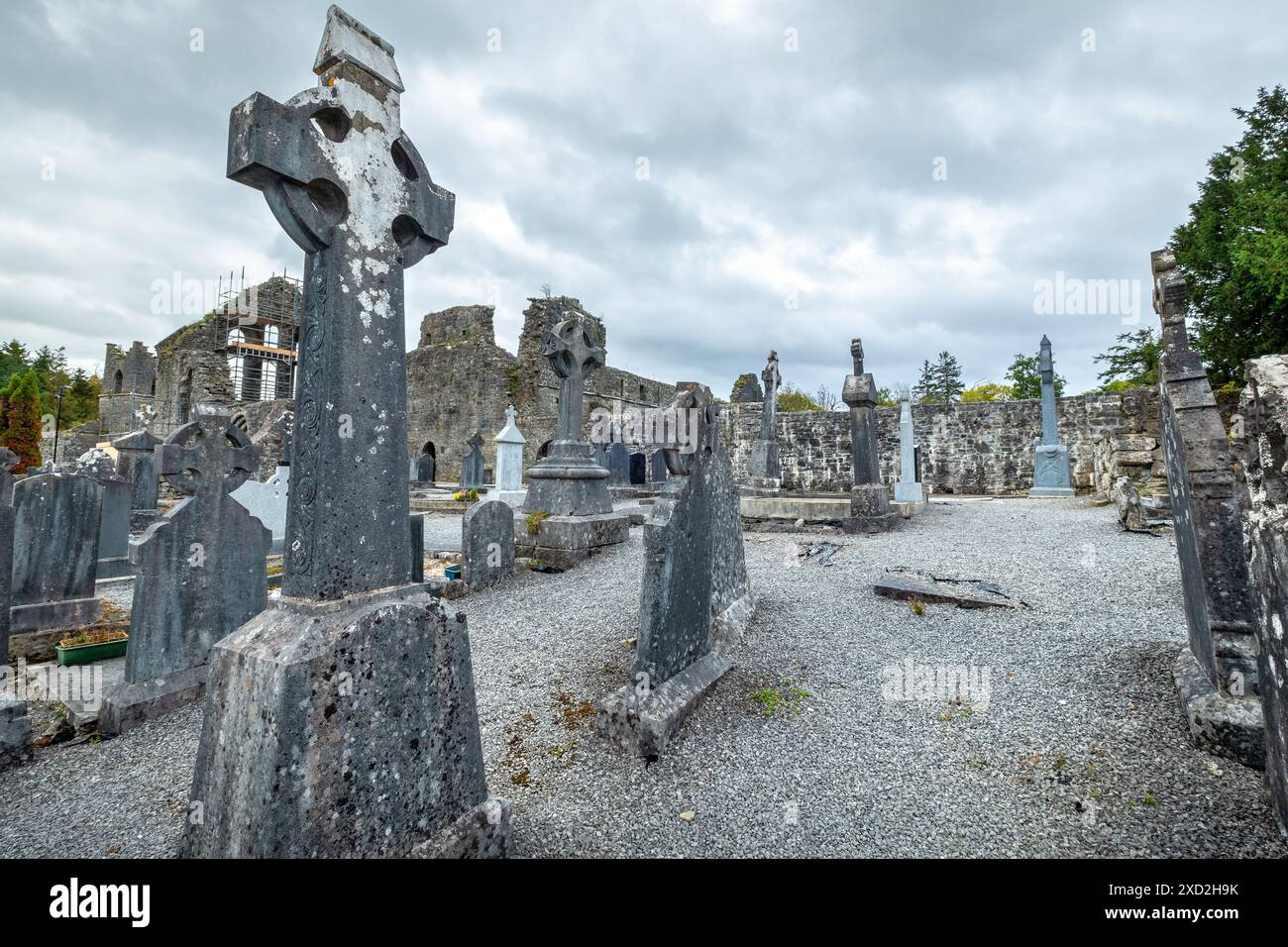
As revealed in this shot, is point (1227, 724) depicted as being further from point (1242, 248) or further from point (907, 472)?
point (1242, 248)

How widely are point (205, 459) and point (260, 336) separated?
3189 centimetres

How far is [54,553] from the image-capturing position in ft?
16.1

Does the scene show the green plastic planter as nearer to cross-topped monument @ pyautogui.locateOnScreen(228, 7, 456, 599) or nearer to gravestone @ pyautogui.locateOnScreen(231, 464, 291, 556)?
cross-topped monument @ pyautogui.locateOnScreen(228, 7, 456, 599)

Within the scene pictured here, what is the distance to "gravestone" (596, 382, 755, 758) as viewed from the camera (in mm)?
2867

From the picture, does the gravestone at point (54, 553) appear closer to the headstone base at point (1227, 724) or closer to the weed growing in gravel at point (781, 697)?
the weed growing in gravel at point (781, 697)

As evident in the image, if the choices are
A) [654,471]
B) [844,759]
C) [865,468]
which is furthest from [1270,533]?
[654,471]

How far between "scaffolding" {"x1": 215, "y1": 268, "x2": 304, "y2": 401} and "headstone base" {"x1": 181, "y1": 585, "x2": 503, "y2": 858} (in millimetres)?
31576

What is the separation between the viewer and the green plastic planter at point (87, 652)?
4133mm

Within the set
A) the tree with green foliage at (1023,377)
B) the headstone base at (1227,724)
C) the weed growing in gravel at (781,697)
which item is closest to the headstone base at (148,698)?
the weed growing in gravel at (781,697)

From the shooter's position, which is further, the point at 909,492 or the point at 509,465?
the point at 509,465

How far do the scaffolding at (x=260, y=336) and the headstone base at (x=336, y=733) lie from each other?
104ft

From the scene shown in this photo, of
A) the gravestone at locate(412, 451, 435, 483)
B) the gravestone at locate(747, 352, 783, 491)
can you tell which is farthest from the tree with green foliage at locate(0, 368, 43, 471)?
A: the gravestone at locate(747, 352, 783, 491)
